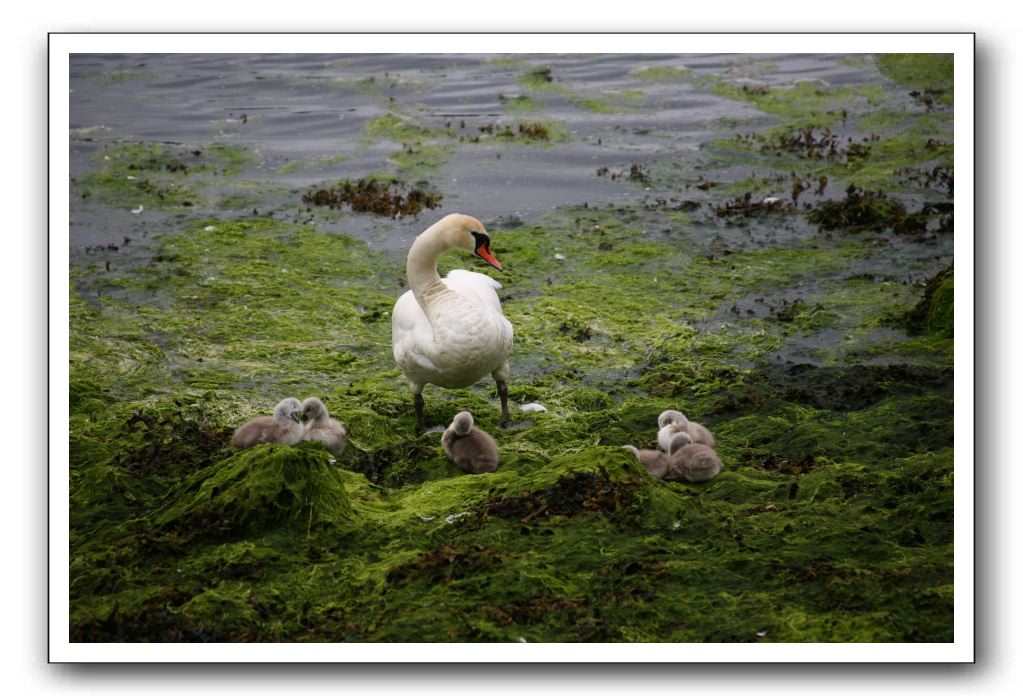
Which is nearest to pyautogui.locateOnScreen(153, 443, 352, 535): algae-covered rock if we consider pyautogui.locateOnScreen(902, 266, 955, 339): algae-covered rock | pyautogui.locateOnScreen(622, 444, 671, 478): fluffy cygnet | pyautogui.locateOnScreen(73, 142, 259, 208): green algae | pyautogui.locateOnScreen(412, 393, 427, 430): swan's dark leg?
pyautogui.locateOnScreen(412, 393, 427, 430): swan's dark leg

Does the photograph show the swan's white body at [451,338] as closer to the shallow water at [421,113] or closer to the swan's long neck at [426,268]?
the swan's long neck at [426,268]

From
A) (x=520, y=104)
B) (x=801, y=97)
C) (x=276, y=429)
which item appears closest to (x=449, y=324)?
(x=276, y=429)

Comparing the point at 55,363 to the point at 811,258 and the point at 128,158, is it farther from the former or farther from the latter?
the point at 811,258

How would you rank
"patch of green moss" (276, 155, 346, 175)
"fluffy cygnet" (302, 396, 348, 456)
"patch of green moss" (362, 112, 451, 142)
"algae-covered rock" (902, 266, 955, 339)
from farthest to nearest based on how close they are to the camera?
"patch of green moss" (276, 155, 346, 175) → "patch of green moss" (362, 112, 451, 142) → "algae-covered rock" (902, 266, 955, 339) → "fluffy cygnet" (302, 396, 348, 456)

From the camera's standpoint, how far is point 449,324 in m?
7.62

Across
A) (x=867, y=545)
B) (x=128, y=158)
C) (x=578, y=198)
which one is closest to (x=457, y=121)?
(x=578, y=198)

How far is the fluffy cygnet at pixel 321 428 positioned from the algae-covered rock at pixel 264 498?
909mm

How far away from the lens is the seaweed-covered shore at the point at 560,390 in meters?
6.11

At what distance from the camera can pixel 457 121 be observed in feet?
39.1

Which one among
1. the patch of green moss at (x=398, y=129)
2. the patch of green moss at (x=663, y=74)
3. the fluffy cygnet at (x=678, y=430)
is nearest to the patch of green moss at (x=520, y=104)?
the patch of green moss at (x=398, y=129)

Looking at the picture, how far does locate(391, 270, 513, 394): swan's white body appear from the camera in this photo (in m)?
7.61

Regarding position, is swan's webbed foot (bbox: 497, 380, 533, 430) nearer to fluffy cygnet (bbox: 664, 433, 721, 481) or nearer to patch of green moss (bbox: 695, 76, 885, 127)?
fluffy cygnet (bbox: 664, 433, 721, 481)
